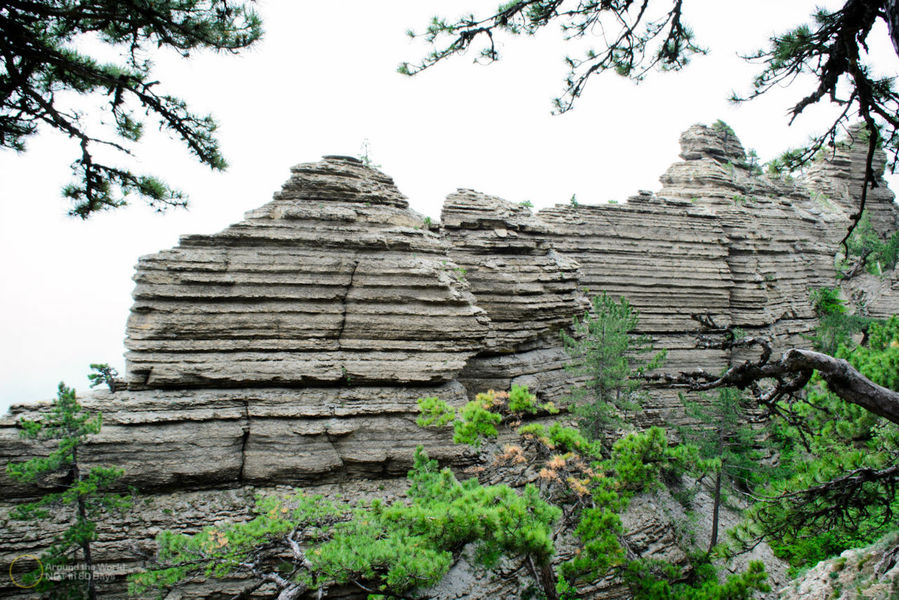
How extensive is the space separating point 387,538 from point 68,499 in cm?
551

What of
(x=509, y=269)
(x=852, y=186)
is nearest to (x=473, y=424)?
(x=509, y=269)

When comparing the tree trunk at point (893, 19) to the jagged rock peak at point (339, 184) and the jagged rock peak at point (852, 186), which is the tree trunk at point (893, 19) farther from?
the jagged rock peak at point (852, 186)

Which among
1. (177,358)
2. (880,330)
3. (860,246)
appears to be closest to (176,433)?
(177,358)

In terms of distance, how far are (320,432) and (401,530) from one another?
4.53 m

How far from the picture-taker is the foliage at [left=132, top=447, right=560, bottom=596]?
22.7 ft

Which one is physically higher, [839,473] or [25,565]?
[839,473]

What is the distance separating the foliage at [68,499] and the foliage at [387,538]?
3.78 ft

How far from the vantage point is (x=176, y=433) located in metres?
10.7

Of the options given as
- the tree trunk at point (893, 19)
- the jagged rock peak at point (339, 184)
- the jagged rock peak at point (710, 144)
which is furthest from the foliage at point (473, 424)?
the jagged rock peak at point (710, 144)

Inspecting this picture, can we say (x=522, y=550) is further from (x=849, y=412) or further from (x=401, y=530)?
(x=849, y=412)

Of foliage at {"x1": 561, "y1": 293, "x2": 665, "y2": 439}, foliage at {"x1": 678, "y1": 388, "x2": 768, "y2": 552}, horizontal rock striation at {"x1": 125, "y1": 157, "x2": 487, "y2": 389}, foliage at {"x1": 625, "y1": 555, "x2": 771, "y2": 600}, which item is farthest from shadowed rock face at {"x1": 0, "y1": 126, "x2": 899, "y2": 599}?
foliage at {"x1": 678, "y1": 388, "x2": 768, "y2": 552}

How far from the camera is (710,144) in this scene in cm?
2645

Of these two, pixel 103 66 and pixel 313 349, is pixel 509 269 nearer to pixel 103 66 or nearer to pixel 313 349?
pixel 313 349

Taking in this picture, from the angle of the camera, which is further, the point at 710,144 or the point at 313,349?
the point at 710,144
